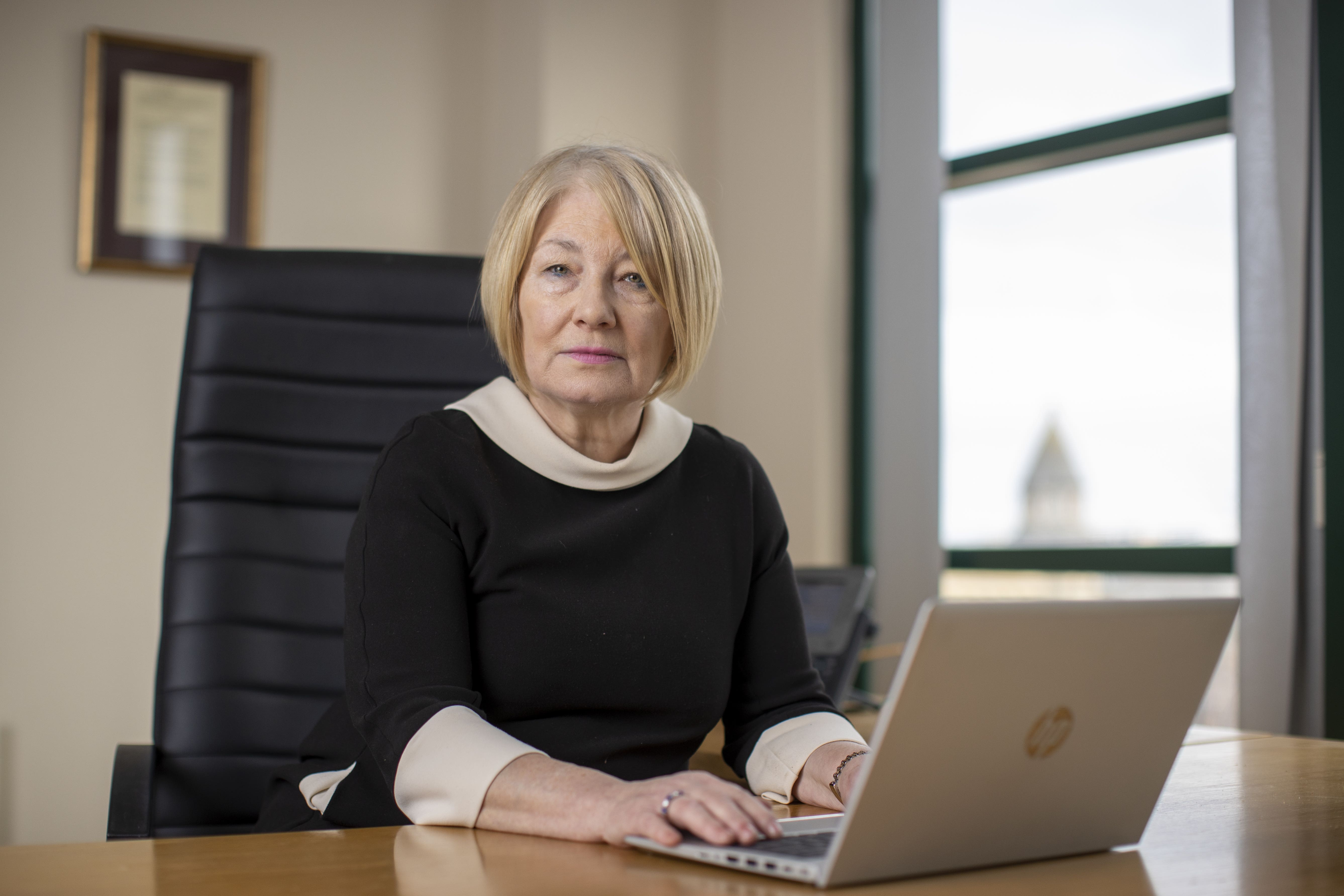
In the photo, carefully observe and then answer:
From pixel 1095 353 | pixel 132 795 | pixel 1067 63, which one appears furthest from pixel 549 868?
pixel 1067 63

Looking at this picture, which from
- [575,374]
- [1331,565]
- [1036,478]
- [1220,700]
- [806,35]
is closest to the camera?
[575,374]

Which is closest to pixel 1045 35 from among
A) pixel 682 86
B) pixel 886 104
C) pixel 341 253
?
pixel 886 104

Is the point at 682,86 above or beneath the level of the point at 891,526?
above

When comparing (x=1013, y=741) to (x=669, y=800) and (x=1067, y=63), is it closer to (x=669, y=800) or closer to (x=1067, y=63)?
(x=669, y=800)

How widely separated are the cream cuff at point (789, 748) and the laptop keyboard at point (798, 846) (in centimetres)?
31

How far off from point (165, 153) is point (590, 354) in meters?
1.91

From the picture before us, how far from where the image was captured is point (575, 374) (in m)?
1.18

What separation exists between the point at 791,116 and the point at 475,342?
164 cm

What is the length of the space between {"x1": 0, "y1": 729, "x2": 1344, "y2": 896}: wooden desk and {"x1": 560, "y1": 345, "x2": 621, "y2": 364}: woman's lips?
0.47 metres

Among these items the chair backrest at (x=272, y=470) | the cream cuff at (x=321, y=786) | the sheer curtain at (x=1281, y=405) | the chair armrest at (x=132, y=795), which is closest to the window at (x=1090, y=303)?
the sheer curtain at (x=1281, y=405)

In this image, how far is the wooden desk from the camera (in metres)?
0.70

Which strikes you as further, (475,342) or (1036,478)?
(1036,478)

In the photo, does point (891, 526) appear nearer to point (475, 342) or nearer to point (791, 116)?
point (791, 116)

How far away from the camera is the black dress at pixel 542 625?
1.04 m
